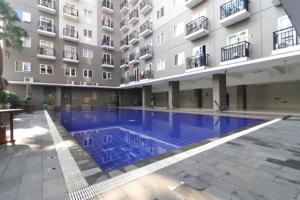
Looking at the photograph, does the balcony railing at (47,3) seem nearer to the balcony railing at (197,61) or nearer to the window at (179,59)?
the window at (179,59)

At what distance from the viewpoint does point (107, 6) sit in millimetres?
27141

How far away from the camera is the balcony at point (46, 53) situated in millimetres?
20875

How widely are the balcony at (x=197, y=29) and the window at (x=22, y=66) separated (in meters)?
18.4

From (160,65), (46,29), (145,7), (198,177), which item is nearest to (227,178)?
(198,177)

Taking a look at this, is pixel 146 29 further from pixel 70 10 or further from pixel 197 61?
pixel 70 10

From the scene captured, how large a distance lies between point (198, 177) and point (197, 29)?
13.5 metres

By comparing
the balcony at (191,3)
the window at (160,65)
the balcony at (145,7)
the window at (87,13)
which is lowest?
the window at (160,65)

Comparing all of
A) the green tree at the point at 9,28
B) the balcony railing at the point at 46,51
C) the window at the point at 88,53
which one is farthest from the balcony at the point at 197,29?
the balcony railing at the point at 46,51

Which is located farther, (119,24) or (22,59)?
(119,24)

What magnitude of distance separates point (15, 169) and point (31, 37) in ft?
74.3

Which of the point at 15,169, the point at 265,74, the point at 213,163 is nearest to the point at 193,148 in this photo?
the point at 213,163

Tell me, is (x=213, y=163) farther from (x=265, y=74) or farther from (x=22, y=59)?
(x=22, y=59)

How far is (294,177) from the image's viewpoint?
2748mm

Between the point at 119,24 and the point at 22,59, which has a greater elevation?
the point at 119,24
